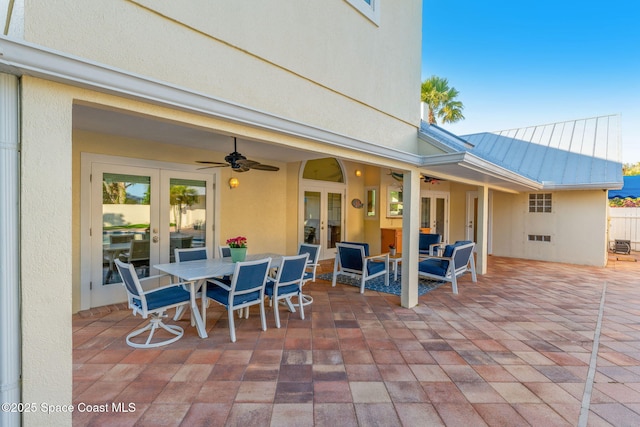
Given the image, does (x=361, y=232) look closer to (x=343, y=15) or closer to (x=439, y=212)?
(x=439, y=212)

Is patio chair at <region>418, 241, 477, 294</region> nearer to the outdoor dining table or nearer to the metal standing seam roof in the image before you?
the outdoor dining table

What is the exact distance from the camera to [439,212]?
38.0 feet

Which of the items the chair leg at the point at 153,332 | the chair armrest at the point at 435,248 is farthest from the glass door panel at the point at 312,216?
the chair leg at the point at 153,332

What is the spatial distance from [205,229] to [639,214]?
15.8 metres

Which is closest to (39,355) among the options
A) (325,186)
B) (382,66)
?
(382,66)

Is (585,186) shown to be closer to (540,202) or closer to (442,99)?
(540,202)

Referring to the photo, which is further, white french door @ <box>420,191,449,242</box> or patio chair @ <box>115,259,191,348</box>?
white french door @ <box>420,191,449,242</box>

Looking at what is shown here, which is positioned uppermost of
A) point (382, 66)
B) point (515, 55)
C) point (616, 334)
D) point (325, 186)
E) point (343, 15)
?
point (515, 55)

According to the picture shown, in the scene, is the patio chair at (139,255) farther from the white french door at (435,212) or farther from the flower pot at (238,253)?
the white french door at (435,212)

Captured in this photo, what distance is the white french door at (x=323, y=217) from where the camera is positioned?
841cm

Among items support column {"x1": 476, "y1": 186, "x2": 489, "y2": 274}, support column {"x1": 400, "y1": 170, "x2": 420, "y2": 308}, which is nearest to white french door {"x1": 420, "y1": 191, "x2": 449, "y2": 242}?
support column {"x1": 476, "y1": 186, "x2": 489, "y2": 274}

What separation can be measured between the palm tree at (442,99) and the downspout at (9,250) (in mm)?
14470

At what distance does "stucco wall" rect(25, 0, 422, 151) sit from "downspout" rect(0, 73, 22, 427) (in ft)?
1.41

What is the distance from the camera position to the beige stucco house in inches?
65.9
